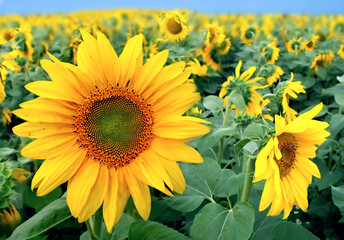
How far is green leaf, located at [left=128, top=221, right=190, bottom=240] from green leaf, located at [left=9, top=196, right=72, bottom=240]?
18cm

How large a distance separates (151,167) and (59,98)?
0.90 ft

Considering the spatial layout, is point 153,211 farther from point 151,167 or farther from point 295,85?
point 295,85

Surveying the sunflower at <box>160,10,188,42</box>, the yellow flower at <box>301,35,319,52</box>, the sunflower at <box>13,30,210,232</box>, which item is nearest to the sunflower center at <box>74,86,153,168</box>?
A: the sunflower at <box>13,30,210,232</box>

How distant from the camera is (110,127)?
3.30 ft

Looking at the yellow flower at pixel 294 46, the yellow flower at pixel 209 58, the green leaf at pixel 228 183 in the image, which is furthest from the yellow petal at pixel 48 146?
the yellow flower at pixel 294 46

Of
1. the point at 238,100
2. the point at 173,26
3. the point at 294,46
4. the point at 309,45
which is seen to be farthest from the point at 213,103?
the point at 309,45

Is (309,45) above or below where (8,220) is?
below

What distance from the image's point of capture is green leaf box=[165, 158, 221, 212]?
3.96ft

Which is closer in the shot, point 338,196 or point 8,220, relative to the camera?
point 8,220

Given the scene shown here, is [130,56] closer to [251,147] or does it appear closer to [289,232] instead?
[251,147]

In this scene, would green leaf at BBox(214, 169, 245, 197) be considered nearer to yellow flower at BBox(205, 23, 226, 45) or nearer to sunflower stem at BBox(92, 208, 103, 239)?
sunflower stem at BBox(92, 208, 103, 239)

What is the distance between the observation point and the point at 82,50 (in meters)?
0.93

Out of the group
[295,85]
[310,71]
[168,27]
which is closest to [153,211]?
[295,85]

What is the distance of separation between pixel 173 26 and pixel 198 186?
78.6 inches
